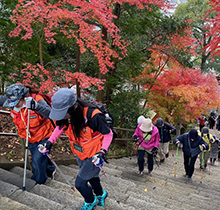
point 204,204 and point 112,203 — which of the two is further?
point 204,204

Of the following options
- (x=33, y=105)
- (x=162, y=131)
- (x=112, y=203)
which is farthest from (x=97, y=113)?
(x=162, y=131)

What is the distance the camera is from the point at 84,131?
254 cm

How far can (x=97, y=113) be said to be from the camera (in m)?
2.45

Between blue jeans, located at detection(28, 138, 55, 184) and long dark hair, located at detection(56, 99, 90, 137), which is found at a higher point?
long dark hair, located at detection(56, 99, 90, 137)

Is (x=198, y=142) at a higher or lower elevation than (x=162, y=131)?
higher

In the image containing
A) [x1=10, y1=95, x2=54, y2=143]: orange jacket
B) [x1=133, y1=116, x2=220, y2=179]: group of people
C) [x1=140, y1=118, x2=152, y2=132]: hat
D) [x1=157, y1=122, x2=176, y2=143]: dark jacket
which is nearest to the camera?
[x1=10, y1=95, x2=54, y2=143]: orange jacket

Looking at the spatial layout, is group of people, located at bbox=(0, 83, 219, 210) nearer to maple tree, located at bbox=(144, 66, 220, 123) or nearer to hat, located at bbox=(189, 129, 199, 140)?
hat, located at bbox=(189, 129, 199, 140)

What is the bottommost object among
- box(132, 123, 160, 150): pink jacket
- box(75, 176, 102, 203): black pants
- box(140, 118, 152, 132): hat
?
box(132, 123, 160, 150): pink jacket

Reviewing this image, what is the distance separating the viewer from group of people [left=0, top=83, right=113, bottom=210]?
7.73 ft

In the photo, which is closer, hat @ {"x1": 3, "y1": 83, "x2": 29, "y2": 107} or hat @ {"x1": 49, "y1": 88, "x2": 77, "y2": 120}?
hat @ {"x1": 49, "y1": 88, "x2": 77, "y2": 120}

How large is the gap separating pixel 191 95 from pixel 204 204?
7040 millimetres

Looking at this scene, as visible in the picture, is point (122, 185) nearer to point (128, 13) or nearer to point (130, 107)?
point (130, 107)

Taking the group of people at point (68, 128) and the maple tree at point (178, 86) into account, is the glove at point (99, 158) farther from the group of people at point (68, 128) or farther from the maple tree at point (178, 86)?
the maple tree at point (178, 86)

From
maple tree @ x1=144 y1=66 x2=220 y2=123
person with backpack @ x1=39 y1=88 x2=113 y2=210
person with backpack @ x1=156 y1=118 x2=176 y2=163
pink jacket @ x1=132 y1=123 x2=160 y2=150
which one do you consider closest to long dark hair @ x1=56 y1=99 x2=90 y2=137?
person with backpack @ x1=39 y1=88 x2=113 y2=210
